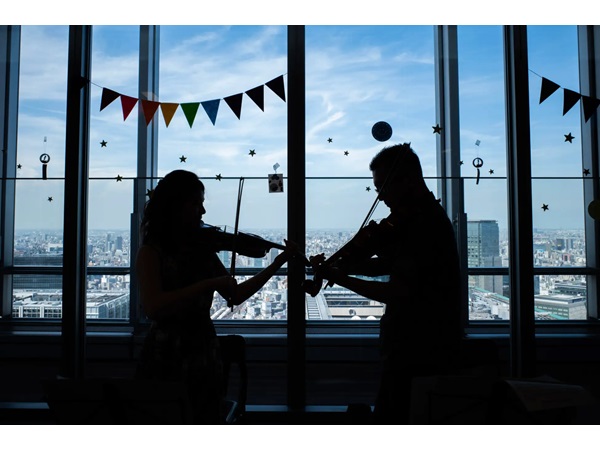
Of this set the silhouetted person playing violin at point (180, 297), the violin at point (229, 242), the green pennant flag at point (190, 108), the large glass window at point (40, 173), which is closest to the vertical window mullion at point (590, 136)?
the violin at point (229, 242)

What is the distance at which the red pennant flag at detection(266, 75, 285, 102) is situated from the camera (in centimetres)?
295

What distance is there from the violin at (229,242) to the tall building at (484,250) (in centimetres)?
169

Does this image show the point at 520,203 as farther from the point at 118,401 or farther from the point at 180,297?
the point at 118,401

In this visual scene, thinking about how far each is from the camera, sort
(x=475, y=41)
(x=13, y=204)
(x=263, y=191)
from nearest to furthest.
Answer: (x=263, y=191), (x=475, y=41), (x=13, y=204)

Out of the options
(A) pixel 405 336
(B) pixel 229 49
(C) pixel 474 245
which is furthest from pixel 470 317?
(B) pixel 229 49

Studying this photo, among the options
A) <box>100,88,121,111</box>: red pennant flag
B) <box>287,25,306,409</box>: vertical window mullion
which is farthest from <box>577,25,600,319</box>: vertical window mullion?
<box>100,88,121,111</box>: red pennant flag

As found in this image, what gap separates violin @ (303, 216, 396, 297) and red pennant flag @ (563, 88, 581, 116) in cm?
191

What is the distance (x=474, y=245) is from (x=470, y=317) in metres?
0.49

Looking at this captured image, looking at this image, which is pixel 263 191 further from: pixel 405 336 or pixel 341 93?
pixel 405 336

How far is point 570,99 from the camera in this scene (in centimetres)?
308

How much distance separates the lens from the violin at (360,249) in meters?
1.84

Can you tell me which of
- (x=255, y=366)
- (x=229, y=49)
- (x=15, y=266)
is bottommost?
(x=255, y=366)

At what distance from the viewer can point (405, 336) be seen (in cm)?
169

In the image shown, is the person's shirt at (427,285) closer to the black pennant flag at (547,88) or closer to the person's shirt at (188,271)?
the person's shirt at (188,271)
